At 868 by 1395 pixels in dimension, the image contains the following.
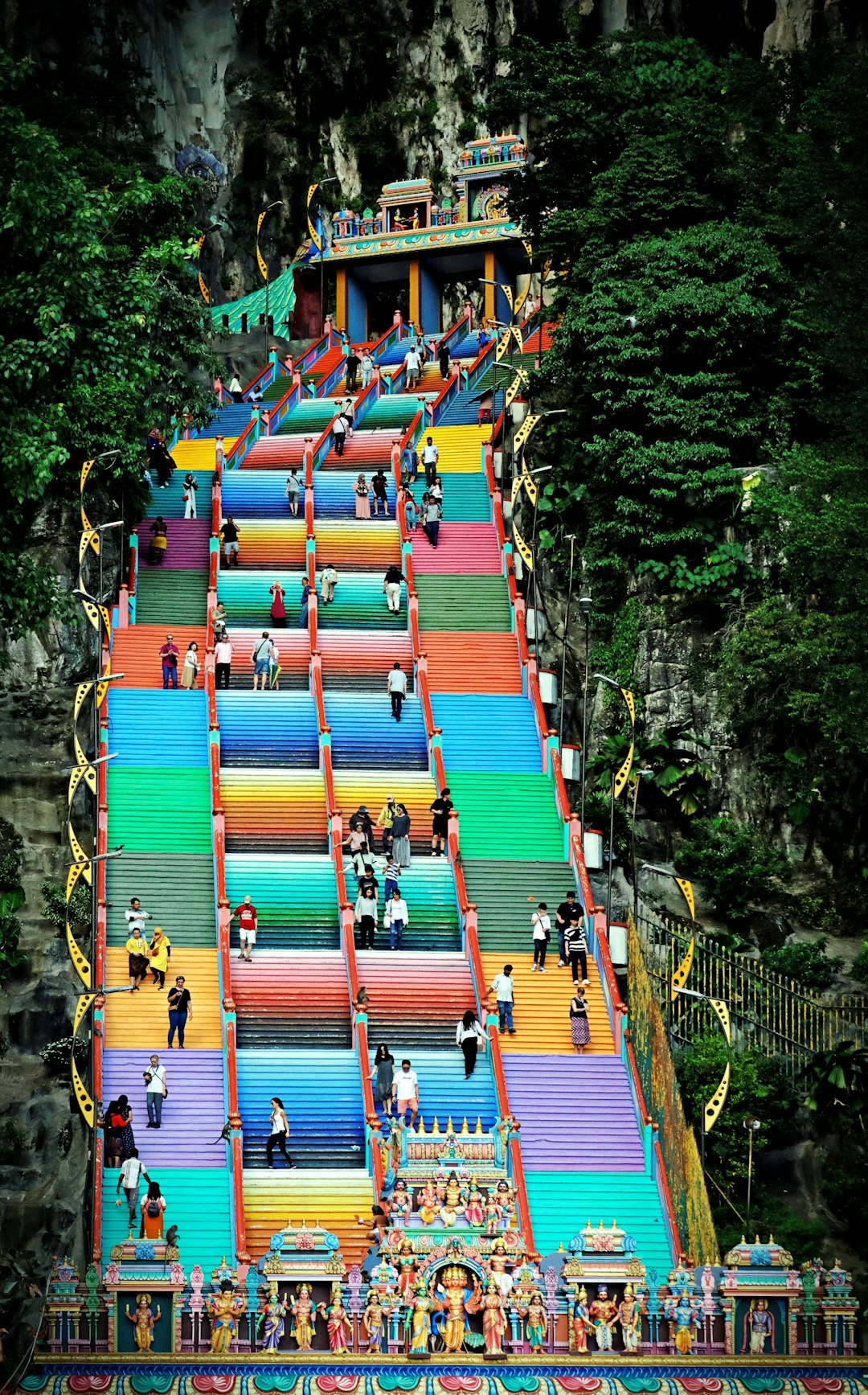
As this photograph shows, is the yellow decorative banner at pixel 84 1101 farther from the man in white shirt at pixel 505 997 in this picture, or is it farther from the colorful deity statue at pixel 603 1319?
the colorful deity statue at pixel 603 1319

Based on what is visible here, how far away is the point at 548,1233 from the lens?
3031cm

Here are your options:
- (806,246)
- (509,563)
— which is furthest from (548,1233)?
(806,246)

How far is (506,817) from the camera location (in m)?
39.0

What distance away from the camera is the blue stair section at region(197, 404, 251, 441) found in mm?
54469

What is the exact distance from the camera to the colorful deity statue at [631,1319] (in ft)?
85.0

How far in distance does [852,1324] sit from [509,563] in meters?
22.4

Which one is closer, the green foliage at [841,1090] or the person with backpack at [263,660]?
the green foliage at [841,1090]

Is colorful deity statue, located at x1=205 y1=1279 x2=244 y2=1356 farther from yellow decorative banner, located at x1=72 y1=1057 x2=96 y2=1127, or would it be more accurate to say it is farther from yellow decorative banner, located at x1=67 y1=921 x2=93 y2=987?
yellow decorative banner, located at x1=67 y1=921 x2=93 y2=987

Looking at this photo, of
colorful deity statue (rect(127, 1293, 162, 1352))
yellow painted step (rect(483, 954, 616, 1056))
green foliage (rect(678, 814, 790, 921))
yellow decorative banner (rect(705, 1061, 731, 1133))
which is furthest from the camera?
green foliage (rect(678, 814, 790, 921))

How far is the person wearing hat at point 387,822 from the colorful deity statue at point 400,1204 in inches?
386

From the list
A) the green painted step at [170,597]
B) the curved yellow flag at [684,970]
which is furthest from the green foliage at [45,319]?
the curved yellow flag at [684,970]

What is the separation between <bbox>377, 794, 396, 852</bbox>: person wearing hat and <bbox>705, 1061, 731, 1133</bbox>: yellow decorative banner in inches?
273

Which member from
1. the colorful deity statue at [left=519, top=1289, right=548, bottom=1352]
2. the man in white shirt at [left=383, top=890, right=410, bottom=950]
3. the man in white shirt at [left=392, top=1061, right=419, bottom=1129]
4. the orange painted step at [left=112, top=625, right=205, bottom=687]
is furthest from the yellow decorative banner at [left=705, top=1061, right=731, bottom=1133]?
the orange painted step at [left=112, top=625, right=205, bottom=687]

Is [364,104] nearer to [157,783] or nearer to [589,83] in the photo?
[589,83]
